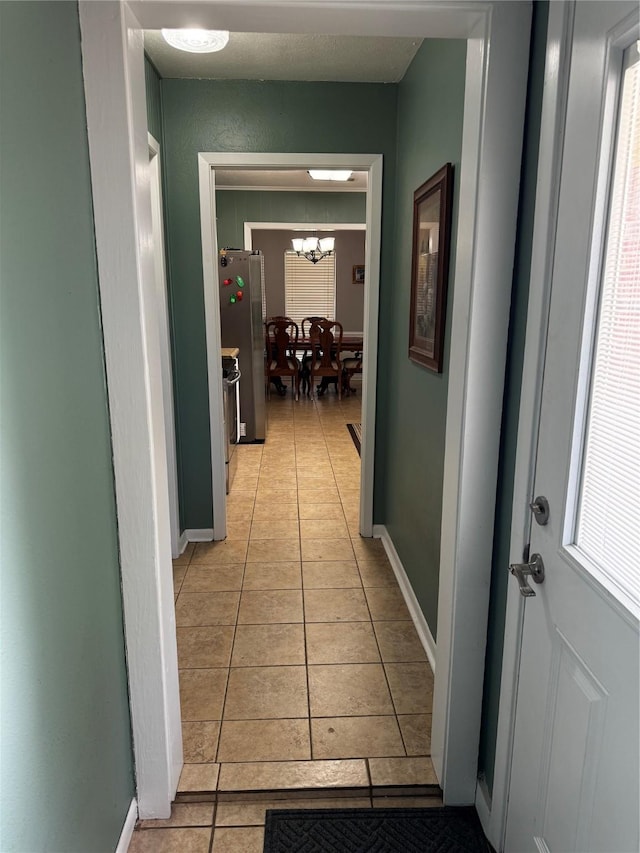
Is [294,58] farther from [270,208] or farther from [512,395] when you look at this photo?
[270,208]

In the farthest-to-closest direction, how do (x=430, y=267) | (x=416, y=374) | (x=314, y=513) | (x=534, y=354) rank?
(x=314, y=513)
(x=416, y=374)
(x=430, y=267)
(x=534, y=354)

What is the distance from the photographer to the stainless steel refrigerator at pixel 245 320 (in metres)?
5.11

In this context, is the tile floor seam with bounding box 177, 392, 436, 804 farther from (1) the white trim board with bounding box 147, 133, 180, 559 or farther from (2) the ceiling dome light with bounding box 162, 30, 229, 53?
(2) the ceiling dome light with bounding box 162, 30, 229, 53

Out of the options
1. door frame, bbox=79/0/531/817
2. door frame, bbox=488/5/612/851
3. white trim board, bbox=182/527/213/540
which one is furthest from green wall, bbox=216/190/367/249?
door frame, bbox=488/5/612/851

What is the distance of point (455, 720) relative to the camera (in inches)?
61.4

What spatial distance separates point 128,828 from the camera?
4.85ft

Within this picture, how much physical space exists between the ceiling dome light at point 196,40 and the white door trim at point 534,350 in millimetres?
1561

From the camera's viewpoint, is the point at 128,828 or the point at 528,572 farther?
the point at 128,828

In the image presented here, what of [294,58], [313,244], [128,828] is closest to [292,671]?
[128,828]

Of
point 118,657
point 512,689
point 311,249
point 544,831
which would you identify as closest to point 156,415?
point 118,657

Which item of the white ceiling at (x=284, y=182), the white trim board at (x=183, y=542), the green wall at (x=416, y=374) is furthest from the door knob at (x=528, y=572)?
the white ceiling at (x=284, y=182)

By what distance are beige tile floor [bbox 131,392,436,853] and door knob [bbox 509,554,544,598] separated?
861 millimetres

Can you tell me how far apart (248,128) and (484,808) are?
9.79 feet

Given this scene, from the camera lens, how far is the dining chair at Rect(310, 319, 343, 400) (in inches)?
286
